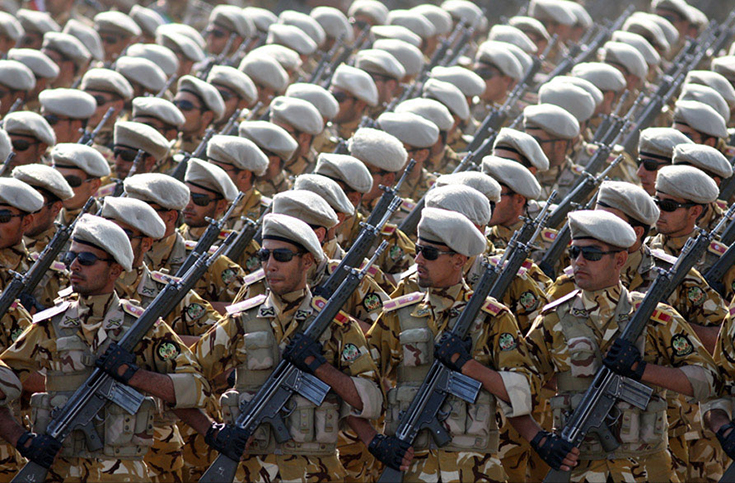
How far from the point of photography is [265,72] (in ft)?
53.8

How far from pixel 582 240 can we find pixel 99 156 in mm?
5172

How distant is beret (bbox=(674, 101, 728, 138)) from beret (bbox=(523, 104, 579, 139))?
1.01m

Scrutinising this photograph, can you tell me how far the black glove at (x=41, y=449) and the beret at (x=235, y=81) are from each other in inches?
321

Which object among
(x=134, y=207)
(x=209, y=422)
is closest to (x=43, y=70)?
(x=134, y=207)

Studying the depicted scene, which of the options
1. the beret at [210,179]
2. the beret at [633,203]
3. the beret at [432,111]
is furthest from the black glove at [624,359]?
the beret at [432,111]

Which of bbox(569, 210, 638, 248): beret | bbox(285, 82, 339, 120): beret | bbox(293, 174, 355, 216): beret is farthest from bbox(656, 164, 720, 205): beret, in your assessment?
bbox(285, 82, 339, 120): beret

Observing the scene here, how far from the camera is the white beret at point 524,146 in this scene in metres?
11.5

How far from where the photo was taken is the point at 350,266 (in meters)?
9.23

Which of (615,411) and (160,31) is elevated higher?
(615,411)

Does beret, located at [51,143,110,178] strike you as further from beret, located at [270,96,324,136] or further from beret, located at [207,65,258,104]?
beret, located at [207,65,258,104]

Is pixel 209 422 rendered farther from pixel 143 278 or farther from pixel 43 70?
pixel 43 70

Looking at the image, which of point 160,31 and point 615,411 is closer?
point 615,411

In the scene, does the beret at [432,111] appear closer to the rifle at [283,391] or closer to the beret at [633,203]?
the beret at [633,203]

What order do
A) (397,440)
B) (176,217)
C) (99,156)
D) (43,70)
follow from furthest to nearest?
(43,70) < (99,156) < (176,217) < (397,440)
